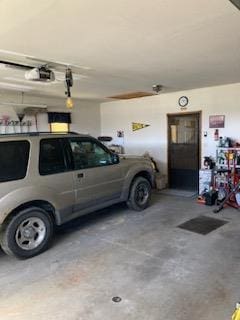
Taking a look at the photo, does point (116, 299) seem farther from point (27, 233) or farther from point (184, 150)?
point (184, 150)

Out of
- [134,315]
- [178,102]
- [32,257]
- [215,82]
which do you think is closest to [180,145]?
[178,102]

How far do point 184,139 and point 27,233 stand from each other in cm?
470

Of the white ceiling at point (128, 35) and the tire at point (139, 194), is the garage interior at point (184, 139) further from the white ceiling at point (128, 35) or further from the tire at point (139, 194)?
the tire at point (139, 194)

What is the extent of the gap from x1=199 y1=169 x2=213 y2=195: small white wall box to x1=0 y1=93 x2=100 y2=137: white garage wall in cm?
380

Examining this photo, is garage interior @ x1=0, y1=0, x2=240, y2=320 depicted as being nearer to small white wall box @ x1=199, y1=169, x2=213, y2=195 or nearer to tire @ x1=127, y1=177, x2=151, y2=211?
small white wall box @ x1=199, y1=169, x2=213, y2=195

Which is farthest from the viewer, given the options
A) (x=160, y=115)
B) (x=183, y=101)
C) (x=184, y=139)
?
(x=160, y=115)

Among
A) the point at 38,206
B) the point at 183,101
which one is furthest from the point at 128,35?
the point at 183,101

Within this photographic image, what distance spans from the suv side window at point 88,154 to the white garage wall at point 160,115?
9.50 ft

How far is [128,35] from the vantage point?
2.82 meters

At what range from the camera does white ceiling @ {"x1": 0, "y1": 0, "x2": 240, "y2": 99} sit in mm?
2211

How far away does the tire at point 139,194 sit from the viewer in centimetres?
519

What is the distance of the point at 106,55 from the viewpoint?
3.50 metres

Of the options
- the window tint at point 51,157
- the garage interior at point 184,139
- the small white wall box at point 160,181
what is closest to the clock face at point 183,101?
the garage interior at point 184,139

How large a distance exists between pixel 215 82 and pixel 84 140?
3.14m
